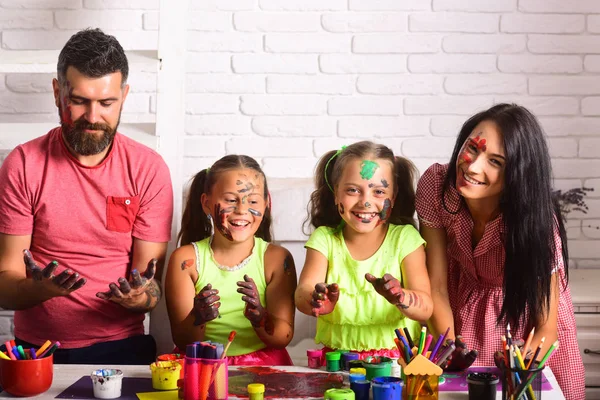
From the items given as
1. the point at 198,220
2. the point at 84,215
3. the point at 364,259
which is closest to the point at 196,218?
the point at 198,220

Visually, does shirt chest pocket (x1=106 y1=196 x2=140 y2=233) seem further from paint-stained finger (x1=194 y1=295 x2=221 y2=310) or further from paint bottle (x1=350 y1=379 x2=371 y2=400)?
paint bottle (x1=350 y1=379 x2=371 y2=400)

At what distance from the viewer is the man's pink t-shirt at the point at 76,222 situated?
221 cm

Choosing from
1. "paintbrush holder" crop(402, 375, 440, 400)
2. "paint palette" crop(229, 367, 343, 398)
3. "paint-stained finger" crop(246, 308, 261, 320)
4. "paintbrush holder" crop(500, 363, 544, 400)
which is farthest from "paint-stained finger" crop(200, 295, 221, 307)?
"paintbrush holder" crop(500, 363, 544, 400)

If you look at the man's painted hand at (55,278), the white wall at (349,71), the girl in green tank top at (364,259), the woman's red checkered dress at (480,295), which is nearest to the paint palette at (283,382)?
the girl in green tank top at (364,259)

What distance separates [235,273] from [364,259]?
37cm

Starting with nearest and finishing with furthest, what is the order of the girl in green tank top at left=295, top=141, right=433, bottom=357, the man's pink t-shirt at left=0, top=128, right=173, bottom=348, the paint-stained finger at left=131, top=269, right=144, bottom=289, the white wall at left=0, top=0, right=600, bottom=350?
the paint-stained finger at left=131, top=269, right=144, bottom=289
the girl in green tank top at left=295, top=141, right=433, bottom=357
the man's pink t-shirt at left=0, top=128, right=173, bottom=348
the white wall at left=0, top=0, right=600, bottom=350

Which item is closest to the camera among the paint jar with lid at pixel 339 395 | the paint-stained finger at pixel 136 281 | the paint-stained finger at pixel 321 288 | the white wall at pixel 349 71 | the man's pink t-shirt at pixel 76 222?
the paint jar with lid at pixel 339 395

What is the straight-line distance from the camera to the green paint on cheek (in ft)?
6.84

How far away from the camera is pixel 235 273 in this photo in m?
2.18

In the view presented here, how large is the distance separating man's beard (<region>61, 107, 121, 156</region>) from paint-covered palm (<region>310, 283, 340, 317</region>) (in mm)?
795

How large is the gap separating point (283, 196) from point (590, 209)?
46.3 inches

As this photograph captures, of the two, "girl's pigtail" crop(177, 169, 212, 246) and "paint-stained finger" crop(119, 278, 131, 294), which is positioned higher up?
"girl's pigtail" crop(177, 169, 212, 246)

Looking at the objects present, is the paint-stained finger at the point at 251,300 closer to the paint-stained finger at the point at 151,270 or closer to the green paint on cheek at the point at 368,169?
the paint-stained finger at the point at 151,270

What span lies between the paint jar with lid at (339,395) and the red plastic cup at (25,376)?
58 centimetres
